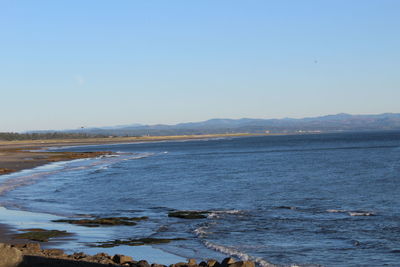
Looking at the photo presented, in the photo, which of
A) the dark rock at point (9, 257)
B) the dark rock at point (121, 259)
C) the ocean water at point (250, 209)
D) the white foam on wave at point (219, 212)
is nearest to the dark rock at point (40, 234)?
the ocean water at point (250, 209)

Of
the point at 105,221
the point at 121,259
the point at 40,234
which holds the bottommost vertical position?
the point at 105,221

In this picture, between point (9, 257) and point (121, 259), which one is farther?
point (121, 259)

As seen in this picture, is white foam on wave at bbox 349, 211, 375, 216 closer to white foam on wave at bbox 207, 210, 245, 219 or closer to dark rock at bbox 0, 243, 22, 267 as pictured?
white foam on wave at bbox 207, 210, 245, 219

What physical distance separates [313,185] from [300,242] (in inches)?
867

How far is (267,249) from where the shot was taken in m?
18.4

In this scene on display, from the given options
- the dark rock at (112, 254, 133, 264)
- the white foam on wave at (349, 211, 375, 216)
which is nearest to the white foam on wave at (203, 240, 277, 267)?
the dark rock at (112, 254, 133, 264)

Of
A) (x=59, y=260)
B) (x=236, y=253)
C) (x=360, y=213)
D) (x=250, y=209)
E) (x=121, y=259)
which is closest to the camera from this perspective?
(x=59, y=260)

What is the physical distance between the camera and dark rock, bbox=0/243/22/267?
1263cm

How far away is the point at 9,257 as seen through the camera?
503 inches

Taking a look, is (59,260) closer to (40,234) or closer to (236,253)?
(236,253)

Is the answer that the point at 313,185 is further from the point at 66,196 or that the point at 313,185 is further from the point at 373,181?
the point at 66,196

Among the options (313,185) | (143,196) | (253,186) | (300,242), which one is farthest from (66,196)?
(300,242)

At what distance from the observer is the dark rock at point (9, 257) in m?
12.6

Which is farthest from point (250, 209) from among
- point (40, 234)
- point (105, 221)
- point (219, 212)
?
point (40, 234)
